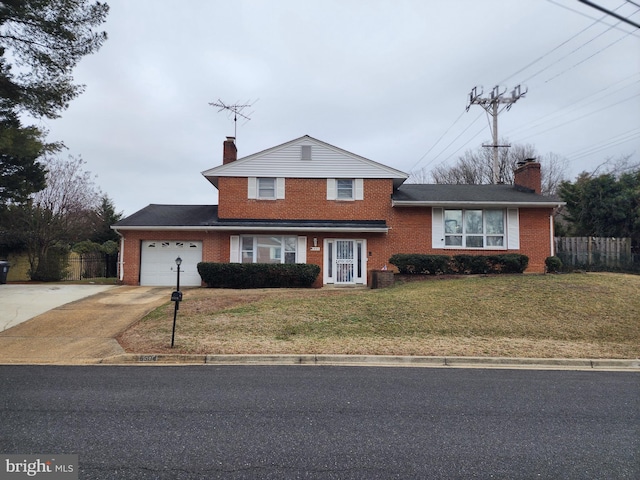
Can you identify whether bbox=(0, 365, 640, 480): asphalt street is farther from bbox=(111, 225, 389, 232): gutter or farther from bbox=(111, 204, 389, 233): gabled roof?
bbox=(111, 204, 389, 233): gabled roof

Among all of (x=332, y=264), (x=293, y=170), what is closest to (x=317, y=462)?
(x=332, y=264)

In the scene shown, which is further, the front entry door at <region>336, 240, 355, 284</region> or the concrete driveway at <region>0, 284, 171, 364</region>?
the front entry door at <region>336, 240, 355, 284</region>

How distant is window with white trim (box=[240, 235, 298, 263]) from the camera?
18594 mm

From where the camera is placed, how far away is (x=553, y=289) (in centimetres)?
1337

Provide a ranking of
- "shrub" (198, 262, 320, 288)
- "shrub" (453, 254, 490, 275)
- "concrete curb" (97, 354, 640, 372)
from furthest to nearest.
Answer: "shrub" (453, 254, 490, 275) → "shrub" (198, 262, 320, 288) → "concrete curb" (97, 354, 640, 372)

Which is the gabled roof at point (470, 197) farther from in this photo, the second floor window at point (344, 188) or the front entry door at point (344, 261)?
the front entry door at point (344, 261)

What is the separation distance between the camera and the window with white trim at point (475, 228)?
62.2ft

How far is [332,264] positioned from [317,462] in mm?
15130

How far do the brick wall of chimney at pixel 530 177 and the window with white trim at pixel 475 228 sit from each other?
11.1 ft

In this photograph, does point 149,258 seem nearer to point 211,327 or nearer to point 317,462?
point 211,327

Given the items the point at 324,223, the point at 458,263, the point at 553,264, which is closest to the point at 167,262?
the point at 324,223

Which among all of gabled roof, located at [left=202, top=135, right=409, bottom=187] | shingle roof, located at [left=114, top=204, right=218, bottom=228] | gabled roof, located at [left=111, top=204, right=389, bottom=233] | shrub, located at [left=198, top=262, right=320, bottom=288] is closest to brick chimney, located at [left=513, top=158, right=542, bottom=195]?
gabled roof, located at [left=202, top=135, right=409, bottom=187]

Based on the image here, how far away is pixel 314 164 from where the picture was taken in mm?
19406
